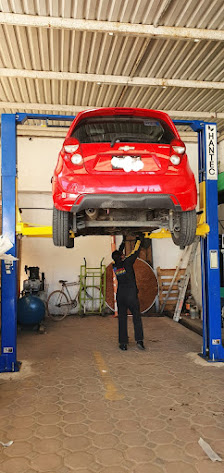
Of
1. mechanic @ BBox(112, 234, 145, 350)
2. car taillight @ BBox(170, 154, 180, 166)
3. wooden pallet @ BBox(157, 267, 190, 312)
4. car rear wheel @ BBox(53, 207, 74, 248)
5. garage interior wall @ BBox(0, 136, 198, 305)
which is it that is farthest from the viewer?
wooden pallet @ BBox(157, 267, 190, 312)

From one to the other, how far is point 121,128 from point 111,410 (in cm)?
311

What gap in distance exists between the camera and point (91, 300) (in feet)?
35.6

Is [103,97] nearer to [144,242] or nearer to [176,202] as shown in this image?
[144,242]

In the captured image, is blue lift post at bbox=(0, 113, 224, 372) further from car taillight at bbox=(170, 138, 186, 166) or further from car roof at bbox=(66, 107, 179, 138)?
car taillight at bbox=(170, 138, 186, 166)

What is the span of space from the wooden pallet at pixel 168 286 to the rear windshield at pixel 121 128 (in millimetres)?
A: 7101

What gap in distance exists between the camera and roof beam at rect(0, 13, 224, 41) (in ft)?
18.6

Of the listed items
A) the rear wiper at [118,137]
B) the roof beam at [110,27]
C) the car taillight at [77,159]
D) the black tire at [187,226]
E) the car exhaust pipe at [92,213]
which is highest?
the roof beam at [110,27]

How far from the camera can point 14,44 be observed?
21.9ft

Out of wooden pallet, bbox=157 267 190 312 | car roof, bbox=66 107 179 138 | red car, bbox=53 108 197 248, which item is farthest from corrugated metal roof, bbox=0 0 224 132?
wooden pallet, bbox=157 267 190 312

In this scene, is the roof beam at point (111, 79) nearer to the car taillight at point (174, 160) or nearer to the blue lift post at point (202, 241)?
the blue lift post at point (202, 241)

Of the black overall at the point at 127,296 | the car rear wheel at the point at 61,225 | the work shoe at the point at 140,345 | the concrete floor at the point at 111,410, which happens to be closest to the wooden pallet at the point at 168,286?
the concrete floor at the point at 111,410

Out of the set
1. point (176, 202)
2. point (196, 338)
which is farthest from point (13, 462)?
point (196, 338)

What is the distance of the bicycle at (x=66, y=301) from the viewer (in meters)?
10.5

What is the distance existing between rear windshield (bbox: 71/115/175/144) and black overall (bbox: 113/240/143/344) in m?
2.55
